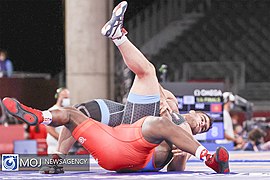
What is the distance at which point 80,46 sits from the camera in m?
17.0

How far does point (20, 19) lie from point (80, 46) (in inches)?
264

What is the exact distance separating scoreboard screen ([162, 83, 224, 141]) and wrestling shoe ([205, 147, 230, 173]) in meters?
6.21

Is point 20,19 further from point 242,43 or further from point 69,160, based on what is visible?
point 69,160

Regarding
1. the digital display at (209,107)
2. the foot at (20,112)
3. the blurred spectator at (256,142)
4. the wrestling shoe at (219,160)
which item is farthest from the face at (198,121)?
the blurred spectator at (256,142)

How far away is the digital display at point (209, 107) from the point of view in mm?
12047

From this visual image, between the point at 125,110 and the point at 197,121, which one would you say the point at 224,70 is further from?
the point at 125,110

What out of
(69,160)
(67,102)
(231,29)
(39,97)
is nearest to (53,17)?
(231,29)

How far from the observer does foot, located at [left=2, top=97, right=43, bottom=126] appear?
570 cm

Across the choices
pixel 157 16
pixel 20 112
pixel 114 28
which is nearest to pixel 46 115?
pixel 20 112

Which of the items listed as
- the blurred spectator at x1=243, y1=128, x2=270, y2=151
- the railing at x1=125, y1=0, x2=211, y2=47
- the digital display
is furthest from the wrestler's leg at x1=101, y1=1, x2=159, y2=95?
the railing at x1=125, y1=0, x2=211, y2=47

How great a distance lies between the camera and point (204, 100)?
12227mm

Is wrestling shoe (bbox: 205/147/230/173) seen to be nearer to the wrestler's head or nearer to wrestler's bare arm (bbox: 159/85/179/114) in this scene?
the wrestler's head

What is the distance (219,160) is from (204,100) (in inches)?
256

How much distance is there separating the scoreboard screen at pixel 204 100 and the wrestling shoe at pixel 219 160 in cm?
621
